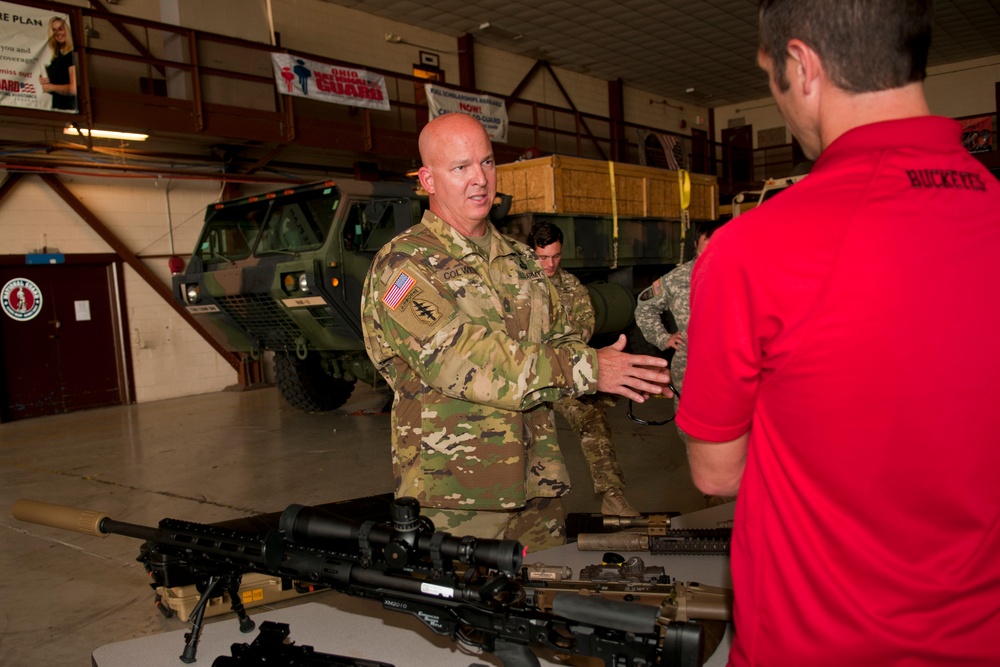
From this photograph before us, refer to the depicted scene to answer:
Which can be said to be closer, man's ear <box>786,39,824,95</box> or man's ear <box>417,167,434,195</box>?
man's ear <box>786,39,824,95</box>

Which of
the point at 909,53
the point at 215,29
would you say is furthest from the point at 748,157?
the point at 909,53

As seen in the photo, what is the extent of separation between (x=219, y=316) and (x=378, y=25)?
795 cm

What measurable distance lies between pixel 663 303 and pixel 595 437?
3.00 ft

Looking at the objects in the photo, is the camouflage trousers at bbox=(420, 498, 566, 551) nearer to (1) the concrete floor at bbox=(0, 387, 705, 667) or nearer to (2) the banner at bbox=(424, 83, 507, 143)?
(1) the concrete floor at bbox=(0, 387, 705, 667)

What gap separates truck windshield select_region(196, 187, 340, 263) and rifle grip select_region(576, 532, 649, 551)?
5.42 metres

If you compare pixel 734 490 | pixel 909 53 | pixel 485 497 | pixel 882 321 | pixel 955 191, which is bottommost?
pixel 485 497

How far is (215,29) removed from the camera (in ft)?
34.5

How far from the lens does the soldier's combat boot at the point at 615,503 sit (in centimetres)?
457

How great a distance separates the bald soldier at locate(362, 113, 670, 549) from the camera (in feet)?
5.98

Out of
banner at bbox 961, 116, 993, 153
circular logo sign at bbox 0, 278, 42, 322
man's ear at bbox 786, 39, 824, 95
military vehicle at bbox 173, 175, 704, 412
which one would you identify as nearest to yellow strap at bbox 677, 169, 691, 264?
military vehicle at bbox 173, 175, 704, 412

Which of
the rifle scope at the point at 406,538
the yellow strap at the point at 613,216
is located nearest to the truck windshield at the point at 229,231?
the yellow strap at the point at 613,216

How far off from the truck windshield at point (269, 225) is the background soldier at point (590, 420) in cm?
305

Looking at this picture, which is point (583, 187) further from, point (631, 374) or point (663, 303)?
point (631, 374)

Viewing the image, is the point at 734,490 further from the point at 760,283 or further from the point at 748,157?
the point at 748,157
